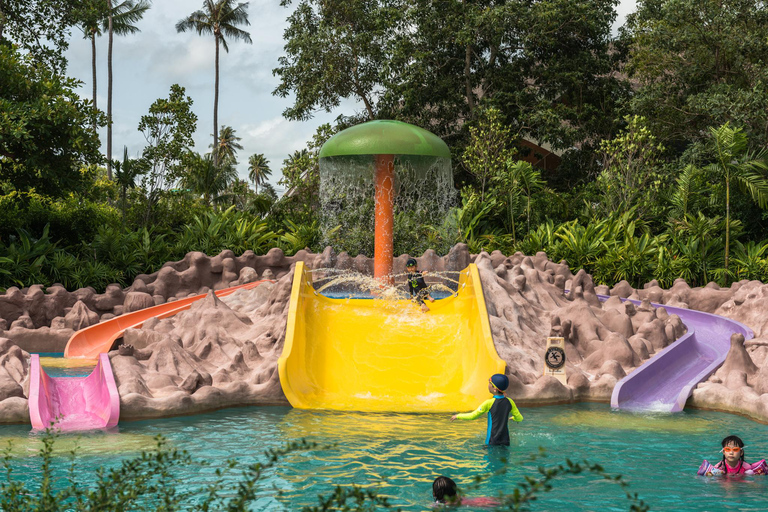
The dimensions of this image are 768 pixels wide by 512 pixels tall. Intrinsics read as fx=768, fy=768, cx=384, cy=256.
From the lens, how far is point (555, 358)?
10.1 meters

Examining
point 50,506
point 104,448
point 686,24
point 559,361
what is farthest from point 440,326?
point 686,24

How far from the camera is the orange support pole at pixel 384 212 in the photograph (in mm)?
14000

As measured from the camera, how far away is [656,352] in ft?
38.1

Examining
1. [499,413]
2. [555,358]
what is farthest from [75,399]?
[555,358]

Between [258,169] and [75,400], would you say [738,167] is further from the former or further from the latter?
[258,169]

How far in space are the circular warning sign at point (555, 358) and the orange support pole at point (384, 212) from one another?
478 cm

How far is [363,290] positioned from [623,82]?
569 inches

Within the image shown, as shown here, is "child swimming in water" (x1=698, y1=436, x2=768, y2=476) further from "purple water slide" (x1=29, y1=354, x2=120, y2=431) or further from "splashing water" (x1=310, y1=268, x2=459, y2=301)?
"splashing water" (x1=310, y1=268, x2=459, y2=301)

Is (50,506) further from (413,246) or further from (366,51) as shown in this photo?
(366,51)

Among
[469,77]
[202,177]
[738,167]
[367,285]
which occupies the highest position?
[469,77]

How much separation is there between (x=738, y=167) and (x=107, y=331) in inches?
578

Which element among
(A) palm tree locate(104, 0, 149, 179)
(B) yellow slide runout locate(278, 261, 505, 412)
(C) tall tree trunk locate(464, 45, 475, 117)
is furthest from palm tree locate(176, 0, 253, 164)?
(B) yellow slide runout locate(278, 261, 505, 412)

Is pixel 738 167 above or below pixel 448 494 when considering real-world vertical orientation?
above

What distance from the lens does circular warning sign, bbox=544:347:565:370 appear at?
10.1 metres
